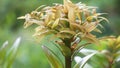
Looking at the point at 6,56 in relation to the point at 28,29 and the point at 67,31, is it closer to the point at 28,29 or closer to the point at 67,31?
the point at 67,31

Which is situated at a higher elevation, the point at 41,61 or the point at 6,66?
the point at 41,61

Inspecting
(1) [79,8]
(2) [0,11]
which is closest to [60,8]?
(1) [79,8]

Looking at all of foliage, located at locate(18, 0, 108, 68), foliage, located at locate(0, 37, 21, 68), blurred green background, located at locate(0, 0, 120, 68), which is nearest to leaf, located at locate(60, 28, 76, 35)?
foliage, located at locate(18, 0, 108, 68)

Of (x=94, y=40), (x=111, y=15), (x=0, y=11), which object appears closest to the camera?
(x=94, y=40)

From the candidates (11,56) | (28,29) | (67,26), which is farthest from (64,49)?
(28,29)

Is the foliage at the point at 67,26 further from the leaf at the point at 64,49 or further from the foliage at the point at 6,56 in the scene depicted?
the foliage at the point at 6,56

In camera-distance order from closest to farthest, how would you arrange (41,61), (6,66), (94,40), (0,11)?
(94,40)
(6,66)
(41,61)
(0,11)

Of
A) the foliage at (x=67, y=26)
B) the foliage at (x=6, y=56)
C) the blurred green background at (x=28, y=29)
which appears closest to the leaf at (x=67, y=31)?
the foliage at (x=67, y=26)

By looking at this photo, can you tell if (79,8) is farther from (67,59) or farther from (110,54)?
(110,54)
